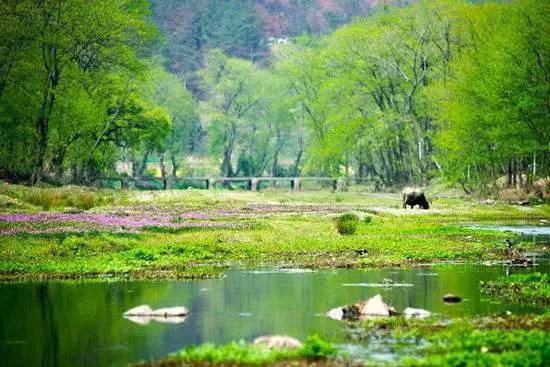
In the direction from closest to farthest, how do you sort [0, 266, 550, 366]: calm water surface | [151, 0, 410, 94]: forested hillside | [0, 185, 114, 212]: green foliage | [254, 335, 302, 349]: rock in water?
[254, 335, 302, 349]: rock in water, [0, 266, 550, 366]: calm water surface, [0, 185, 114, 212]: green foliage, [151, 0, 410, 94]: forested hillside

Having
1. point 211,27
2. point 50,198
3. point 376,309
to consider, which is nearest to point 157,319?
point 376,309

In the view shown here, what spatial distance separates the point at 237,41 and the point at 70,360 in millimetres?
167697

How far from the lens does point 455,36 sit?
87.7m

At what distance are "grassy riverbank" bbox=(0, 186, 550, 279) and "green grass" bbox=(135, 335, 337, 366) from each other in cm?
1345

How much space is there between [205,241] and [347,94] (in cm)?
6447

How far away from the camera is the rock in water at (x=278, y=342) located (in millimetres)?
18281

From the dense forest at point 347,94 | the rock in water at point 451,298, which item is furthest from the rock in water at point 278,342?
the dense forest at point 347,94

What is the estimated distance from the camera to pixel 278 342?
731 inches

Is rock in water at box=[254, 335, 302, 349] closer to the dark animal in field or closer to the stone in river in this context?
the stone in river

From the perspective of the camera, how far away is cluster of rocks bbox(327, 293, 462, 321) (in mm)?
22469

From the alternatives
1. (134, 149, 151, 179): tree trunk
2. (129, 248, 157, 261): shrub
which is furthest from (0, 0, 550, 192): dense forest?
(129, 248, 157, 261): shrub

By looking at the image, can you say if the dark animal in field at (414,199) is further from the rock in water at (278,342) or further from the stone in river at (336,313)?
the rock in water at (278,342)

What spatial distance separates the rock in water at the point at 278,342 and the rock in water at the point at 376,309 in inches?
151

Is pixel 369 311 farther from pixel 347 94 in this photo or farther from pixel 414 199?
pixel 347 94
